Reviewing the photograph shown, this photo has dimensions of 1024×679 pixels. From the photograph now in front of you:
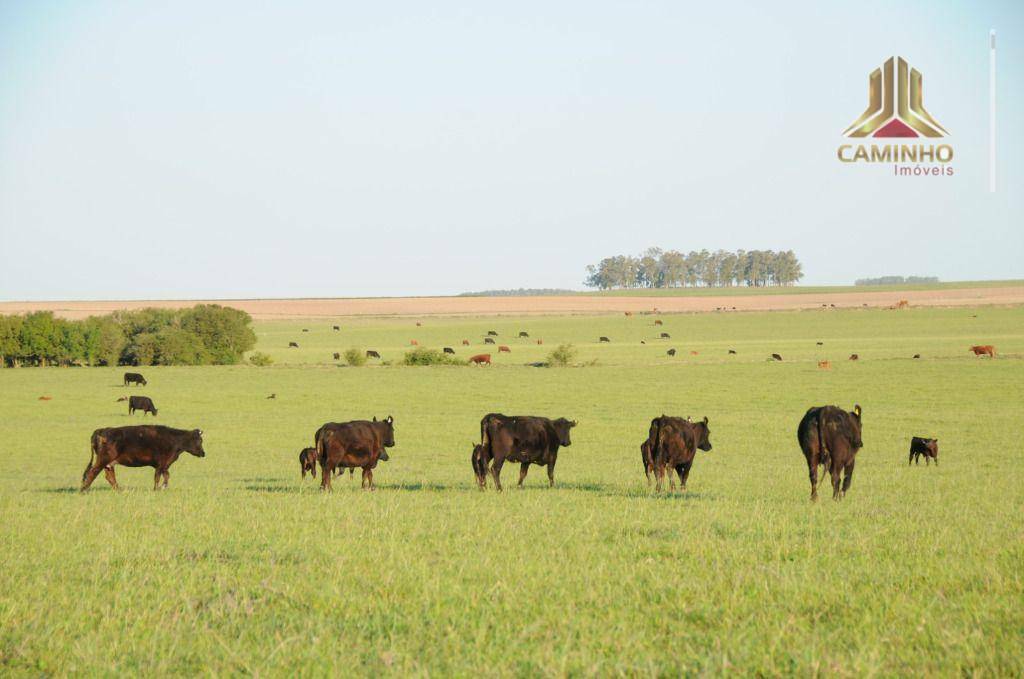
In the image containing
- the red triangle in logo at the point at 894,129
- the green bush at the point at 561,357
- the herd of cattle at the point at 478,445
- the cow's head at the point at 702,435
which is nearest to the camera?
the herd of cattle at the point at 478,445

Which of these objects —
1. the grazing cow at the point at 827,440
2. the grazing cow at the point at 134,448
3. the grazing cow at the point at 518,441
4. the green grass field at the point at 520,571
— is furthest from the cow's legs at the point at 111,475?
the grazing cow at the point at 827,440

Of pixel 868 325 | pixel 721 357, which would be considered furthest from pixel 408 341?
pixel 868 325

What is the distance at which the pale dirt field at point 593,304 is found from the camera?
155 metres

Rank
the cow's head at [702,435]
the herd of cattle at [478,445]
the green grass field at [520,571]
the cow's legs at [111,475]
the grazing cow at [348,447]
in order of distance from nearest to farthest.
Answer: the green grass field at [520,571] < the herd of cattle at [478,445] < the grazing cow at [348,447] < the cow's legs at [111,475] < the cow's head at [702,435]

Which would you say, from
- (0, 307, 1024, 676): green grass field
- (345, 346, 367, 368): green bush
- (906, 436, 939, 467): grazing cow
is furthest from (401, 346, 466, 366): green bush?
(906, 436, 939, 467): grazing cow

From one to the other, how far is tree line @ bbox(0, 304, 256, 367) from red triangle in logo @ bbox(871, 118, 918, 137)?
5337 cm

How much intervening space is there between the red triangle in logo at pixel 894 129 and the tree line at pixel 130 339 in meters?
53.4

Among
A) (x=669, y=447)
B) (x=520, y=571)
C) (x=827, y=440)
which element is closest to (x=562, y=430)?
(x=669, y=447)

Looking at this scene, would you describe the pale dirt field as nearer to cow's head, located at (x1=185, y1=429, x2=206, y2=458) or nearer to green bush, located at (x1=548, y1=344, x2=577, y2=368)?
green bush, located at (x1=548, y1=344, x2=577, y2=368)

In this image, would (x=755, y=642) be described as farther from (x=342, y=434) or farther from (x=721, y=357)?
(x=721, y=357)

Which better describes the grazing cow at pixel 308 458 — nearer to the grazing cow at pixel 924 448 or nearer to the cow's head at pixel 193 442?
the cow's head at pixel 193 442

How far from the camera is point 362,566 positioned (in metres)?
9.77

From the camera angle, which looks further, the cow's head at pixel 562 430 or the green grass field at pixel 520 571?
the cow's head at pixel 562 430

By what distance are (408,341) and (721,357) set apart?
38039mm
